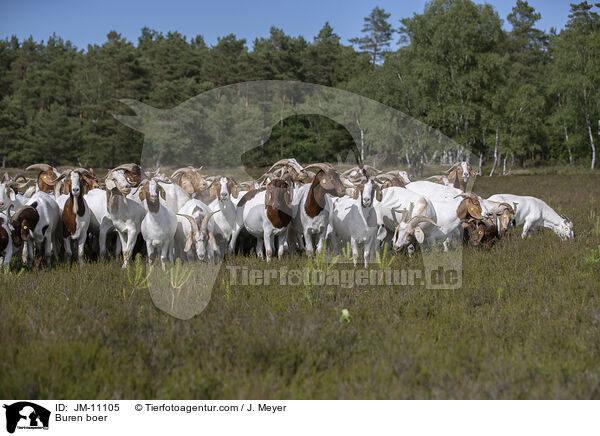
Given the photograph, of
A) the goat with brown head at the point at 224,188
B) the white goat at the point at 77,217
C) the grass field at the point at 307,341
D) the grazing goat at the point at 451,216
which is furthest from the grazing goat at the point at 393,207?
the white goat at the point at 77,217

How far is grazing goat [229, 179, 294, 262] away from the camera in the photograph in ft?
31.5

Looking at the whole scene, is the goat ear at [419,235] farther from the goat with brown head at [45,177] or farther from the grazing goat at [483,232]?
the goat with brown head at [45,177]

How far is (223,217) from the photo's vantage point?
992 cm

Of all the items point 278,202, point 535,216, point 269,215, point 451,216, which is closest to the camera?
point 278,202

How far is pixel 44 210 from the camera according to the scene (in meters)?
9.15

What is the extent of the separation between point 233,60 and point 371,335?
45.1 metres

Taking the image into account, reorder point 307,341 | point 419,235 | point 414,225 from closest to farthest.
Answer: point 307,341 → point 419,235 → point 414,225

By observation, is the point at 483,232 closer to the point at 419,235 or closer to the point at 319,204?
the point at 419,235

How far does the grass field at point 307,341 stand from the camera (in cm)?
434

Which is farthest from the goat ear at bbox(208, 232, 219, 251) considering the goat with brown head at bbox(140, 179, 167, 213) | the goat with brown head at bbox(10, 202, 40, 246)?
the goat with brown head at bbox(10, 202, 40, 246)

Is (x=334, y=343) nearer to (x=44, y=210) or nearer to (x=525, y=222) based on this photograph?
(x=44, y=210)
